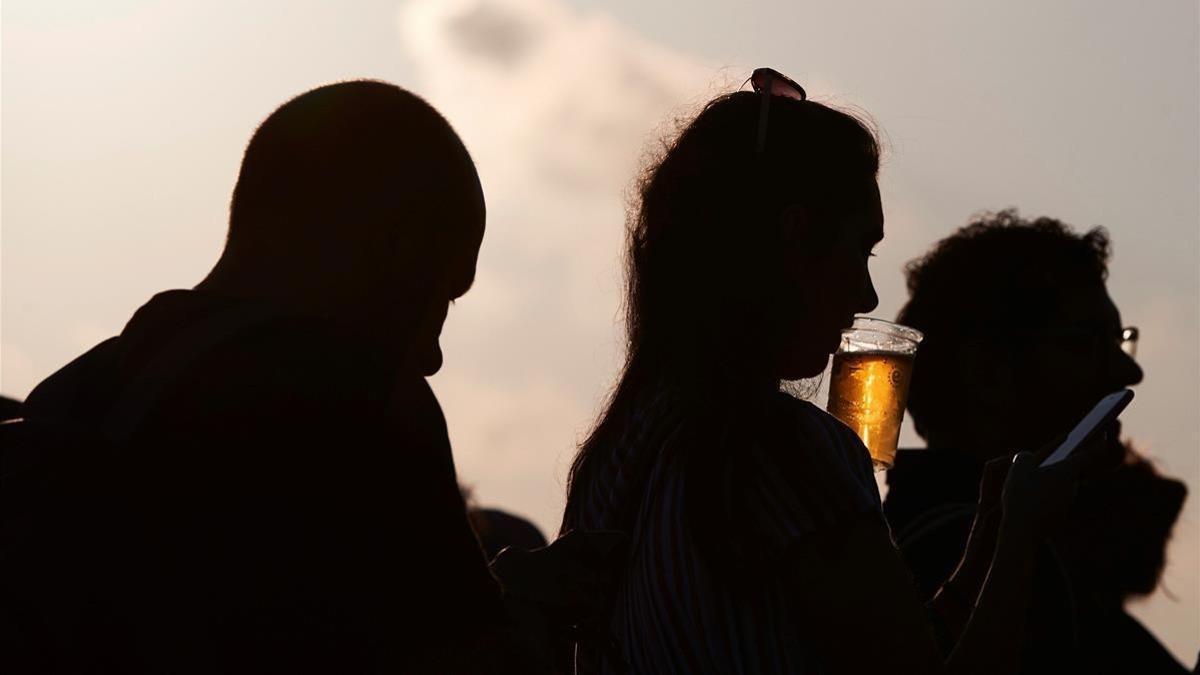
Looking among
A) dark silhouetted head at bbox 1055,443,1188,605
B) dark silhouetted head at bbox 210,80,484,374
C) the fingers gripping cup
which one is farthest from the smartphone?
dark silhouetted head at bbox 210,80,484,374

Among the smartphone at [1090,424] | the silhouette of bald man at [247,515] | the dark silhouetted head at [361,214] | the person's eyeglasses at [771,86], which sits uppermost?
the person's eyeglasses at [771,86]

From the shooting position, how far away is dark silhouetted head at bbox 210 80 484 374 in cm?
232

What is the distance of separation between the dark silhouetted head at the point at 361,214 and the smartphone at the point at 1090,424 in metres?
1.38

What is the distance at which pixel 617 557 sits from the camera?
2.55 m

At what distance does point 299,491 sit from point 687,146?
1.29 m

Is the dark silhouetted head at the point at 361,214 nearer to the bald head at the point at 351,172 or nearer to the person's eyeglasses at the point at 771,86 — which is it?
the bald head at the point at 351,172

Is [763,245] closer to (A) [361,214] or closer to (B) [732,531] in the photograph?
(B) [732,531]

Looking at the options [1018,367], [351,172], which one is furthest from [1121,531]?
[351,172]

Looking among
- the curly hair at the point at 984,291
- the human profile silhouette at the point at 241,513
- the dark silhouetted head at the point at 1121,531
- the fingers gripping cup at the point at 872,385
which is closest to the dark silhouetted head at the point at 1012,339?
the curly hair at the point at 984,291

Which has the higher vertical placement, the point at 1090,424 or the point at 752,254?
the point at 752,254

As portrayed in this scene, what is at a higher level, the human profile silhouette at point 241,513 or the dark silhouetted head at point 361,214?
the dark silhouetted head at point 361,214

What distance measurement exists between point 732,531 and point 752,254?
0.57 m

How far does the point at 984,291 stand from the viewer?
4.55 meters

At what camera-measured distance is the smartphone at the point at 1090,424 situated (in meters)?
3.31
